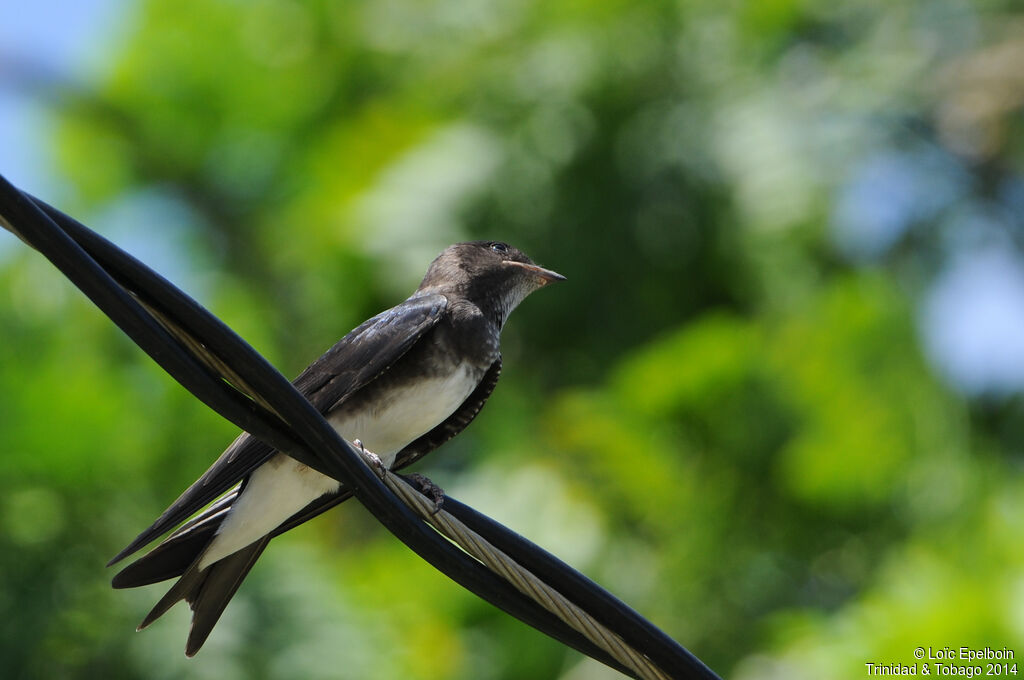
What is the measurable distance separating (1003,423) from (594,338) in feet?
10.7

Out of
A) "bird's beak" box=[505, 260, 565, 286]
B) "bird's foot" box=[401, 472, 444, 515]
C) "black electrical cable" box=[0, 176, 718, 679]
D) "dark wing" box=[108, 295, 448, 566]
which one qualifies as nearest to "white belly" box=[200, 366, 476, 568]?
"dark wing" box=[108, 295, 448, 566]

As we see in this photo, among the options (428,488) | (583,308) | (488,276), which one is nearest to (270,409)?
(428,488)

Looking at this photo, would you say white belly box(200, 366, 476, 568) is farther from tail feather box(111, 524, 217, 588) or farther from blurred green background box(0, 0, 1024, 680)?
blurred green background box(0, 0, 1024, 680)

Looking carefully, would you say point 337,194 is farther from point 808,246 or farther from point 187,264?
point 808,246

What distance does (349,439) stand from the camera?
3.85m

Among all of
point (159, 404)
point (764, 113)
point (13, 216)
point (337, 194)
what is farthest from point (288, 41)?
point (13, 216)

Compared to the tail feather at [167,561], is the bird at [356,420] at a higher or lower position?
higher

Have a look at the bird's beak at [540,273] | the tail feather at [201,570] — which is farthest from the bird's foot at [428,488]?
the bird's beak at [540,273]

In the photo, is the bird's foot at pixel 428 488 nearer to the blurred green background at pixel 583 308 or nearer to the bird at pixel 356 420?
the bird at pixel 356 420

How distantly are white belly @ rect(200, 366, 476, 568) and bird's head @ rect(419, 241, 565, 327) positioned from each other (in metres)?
0.46

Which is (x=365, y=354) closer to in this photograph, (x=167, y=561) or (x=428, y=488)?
(x=428, y=488)

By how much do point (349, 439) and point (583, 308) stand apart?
721cm

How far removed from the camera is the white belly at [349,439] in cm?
371

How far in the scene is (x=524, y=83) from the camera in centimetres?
1209
